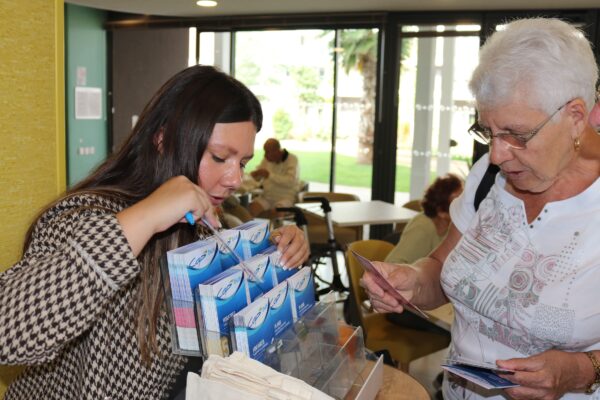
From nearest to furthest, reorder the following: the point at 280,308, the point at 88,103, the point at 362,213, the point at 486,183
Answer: the point at 280,308 → the point at 486,183 → the point at 362,213 → the point at 88,103

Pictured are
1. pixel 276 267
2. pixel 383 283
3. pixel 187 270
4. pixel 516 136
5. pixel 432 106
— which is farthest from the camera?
pixel 432 106

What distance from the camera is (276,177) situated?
7.88m

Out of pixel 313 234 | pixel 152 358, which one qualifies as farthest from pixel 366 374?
pixel 313 234

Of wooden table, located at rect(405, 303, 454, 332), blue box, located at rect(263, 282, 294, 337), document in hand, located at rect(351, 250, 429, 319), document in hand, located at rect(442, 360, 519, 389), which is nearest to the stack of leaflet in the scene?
blue box, located at rect(263, 282, 294, 337)

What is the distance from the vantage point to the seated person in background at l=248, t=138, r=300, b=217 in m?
7.77

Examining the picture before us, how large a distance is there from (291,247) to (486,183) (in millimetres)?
686

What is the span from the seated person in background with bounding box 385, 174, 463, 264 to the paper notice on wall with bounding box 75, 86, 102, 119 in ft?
20.7

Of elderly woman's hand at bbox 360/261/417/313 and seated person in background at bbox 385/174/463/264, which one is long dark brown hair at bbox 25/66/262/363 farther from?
seated person in background at bbox 385/174/463/264

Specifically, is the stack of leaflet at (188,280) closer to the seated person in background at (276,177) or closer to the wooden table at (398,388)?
the wooden table at (398,388)

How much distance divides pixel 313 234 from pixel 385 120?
2.20 meters

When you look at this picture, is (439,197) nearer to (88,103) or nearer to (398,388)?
(398,388)

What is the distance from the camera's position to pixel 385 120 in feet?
27.2

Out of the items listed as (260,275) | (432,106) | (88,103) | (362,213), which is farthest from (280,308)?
(88,103)

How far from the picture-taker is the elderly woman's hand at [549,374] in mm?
1492
